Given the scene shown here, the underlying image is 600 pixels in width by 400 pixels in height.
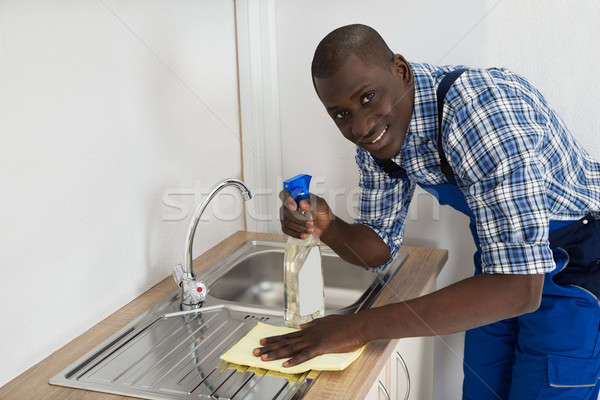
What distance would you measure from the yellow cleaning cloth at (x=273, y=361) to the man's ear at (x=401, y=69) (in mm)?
482

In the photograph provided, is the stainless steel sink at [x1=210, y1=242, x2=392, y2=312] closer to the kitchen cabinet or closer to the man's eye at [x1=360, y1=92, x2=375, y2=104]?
the kitchen cabinet

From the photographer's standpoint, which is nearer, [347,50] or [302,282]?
[347,50]

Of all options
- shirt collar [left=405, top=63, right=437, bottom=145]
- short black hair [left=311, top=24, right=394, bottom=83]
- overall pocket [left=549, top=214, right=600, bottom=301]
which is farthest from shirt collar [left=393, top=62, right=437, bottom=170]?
overall pocket [left=549, top=214, right=600, bottom=301]

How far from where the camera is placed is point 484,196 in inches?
37.6

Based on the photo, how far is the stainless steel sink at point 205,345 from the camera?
0.96 meters

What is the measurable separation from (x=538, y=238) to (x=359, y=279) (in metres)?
0.64

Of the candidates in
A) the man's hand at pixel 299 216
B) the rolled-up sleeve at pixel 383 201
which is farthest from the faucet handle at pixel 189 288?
the rolled-up sleeve at pixel 383 201

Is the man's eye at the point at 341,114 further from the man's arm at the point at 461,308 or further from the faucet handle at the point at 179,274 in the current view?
the faucet handle at the point at 179,274

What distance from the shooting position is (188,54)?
4.70 feet

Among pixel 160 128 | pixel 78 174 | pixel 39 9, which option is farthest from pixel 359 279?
pixel 39 9

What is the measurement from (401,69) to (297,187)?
0.28m

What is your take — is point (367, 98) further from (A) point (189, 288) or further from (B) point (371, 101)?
(A) point (189, 288)

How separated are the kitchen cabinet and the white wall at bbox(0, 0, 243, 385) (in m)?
0.57

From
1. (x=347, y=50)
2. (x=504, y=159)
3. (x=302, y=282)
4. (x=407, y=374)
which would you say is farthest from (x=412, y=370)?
(x=347, y=50)
